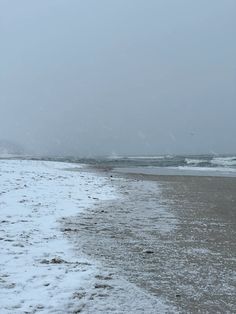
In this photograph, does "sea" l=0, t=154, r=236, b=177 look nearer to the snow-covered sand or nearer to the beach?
the beach

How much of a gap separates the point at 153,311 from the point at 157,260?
7.46ft

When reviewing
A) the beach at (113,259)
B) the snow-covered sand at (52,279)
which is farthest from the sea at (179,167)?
the snow-covered sand at (52,279)

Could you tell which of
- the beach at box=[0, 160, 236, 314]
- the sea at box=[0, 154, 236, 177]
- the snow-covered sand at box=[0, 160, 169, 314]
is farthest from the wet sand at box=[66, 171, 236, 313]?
the sea at box=[0, 154, 236, 177]

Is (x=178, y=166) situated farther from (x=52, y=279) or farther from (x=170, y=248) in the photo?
(x=52, y=279)

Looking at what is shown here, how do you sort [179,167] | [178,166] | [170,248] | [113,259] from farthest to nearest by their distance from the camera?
[178,166] → [179,167] → [170,248] → [113,259]

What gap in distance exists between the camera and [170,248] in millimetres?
7957

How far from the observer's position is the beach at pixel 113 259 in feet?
16.5

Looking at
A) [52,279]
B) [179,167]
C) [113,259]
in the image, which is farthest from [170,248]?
[179,167]

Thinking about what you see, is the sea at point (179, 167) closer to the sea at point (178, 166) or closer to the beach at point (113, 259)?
the sea at point (178, 166)

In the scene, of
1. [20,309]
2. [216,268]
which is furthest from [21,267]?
[216,268]

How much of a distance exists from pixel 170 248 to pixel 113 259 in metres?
1.41

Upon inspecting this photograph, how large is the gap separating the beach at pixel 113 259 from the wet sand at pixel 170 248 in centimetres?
1

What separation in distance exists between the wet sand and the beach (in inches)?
0.5

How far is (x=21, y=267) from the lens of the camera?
6.18 m
